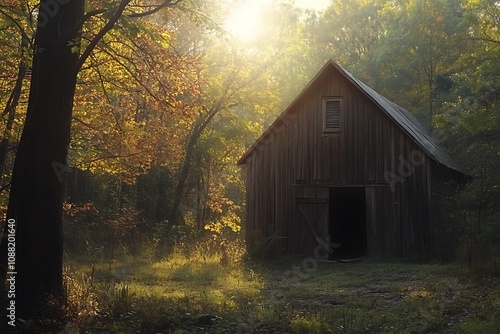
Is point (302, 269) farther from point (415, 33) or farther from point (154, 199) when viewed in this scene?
point (415, 33)

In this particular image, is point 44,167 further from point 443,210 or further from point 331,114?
point 443,210

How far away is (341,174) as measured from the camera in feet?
66.8

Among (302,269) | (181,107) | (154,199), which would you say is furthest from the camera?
(154,199)

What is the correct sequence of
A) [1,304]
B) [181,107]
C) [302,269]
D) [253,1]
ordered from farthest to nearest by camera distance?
[253,1] → [302,269] → [181,107] → [1,304]

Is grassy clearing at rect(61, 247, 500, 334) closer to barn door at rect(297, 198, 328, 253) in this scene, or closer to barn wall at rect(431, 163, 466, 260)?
barn wall at rect(431, 163, 466, 260)

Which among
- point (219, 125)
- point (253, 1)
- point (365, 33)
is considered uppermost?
point (365, 33)

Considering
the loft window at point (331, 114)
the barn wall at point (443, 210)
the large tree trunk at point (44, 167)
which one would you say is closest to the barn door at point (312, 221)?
the loft window at point (331, 114)

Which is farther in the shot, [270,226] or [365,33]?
[365,33]

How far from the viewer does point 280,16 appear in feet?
119

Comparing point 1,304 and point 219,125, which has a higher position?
point 219,125

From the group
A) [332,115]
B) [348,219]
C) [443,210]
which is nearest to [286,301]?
[332,115]

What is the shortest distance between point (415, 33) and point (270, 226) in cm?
2490

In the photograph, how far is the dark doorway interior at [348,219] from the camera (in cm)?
2575

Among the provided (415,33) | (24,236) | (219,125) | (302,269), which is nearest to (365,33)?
(415,33)
